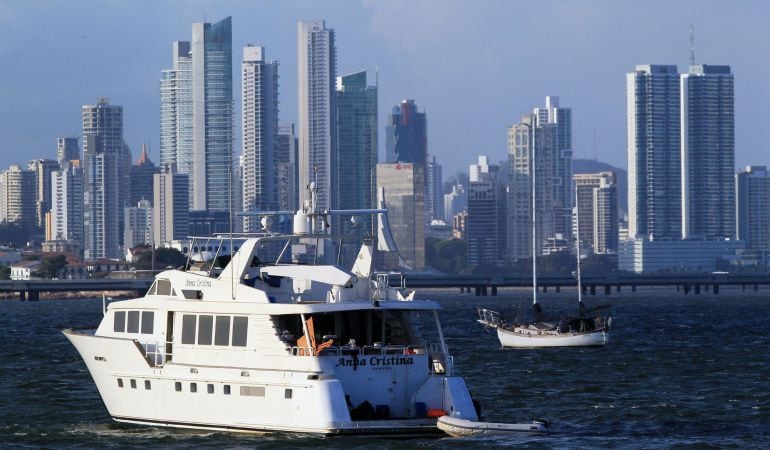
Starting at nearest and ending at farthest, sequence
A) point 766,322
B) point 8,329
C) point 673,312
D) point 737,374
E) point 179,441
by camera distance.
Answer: point 179,441 < point 737,374 < point 8,329 < point 766,322 < point 673,312

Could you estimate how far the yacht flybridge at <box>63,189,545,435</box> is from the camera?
3750 centimetres

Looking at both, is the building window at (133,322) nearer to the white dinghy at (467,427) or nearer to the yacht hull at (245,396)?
the yacht hull at (245,396)

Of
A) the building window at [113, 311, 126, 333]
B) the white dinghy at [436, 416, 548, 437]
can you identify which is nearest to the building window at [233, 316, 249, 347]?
the building window at [113, 311, 126, 333]

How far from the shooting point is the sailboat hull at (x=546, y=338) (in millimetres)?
88188

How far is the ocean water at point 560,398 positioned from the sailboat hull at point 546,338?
122 cm

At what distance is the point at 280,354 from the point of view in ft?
125

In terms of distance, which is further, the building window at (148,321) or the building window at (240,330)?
the building window at (148,321)

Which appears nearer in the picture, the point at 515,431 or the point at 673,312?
the point at 515,431

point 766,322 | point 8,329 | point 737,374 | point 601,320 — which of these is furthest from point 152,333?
point 766,322

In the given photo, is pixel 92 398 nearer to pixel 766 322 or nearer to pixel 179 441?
pixel 179 441

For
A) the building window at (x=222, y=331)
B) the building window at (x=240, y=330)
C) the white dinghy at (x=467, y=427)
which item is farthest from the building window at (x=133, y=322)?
the white dinghy at (x=467, y=427)

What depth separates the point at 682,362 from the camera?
75125 millimetres

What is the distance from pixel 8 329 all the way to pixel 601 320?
46.1m

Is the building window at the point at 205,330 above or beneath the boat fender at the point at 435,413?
above
